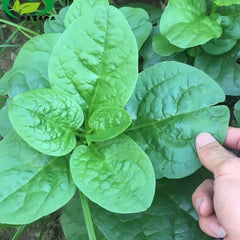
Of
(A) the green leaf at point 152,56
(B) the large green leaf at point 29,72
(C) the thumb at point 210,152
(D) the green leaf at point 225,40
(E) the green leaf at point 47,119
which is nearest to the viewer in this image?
(E) the green leaf at point 47,119

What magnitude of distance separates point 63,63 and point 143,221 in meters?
0.59

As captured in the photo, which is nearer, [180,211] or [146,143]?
[146,143]

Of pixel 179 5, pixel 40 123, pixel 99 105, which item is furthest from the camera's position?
pixel 179 5

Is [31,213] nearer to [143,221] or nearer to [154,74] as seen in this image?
[143,221]

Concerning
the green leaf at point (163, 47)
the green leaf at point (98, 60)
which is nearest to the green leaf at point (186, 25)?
the green leaf at point (163, 47)

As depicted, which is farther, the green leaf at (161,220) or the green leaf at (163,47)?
the green leaf at (163,47)

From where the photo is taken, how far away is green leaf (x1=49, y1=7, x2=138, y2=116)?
93 centimetres

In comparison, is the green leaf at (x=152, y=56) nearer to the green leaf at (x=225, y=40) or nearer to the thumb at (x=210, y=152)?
the green leaf at (x=225, y=40)

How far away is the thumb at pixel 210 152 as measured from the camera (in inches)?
38.3

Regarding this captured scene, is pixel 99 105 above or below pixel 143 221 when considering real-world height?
above

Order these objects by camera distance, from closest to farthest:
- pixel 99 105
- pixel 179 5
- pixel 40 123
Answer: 1. pixel 40 123
2. pixel 99 105
3. pixel 179 5

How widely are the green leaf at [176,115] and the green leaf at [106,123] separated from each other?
14 cm

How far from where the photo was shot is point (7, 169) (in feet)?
3.04

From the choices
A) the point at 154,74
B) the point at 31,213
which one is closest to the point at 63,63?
the point at 154,74
